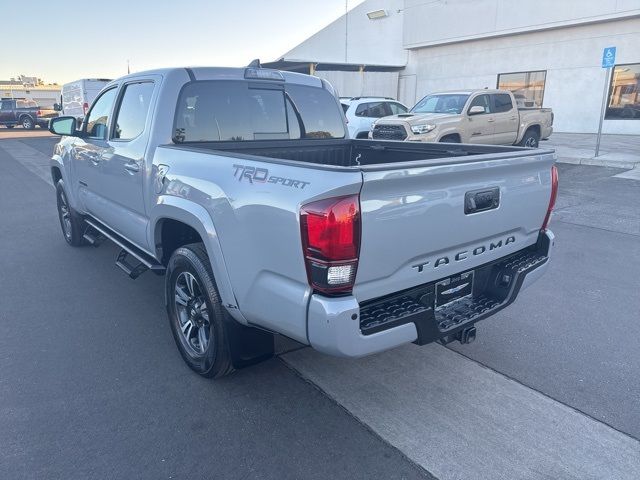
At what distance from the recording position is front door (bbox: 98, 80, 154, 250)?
3830 mm

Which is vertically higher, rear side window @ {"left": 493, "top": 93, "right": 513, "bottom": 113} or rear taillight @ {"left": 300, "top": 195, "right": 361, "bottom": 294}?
rear side window @ {"left": 493, "top": 93, "right": 513, "bottom": 113}

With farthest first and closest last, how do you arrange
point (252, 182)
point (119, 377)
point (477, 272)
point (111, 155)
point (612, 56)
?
1. point (612, 56)
2. point (111, 155)
3. point (119, 377)
4. point (477, 272)
5. point (252, 182)

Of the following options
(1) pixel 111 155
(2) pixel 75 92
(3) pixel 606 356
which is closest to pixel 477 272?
(3) pixel 606 356

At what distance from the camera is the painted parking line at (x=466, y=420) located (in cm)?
252

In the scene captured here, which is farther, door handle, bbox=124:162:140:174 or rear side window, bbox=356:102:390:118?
rear side window, bbox=356:102:390:118

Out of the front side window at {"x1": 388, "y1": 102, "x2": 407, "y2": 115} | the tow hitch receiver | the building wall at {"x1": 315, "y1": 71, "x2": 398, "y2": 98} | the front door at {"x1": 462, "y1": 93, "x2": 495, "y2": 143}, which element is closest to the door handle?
the tow hitch receiver

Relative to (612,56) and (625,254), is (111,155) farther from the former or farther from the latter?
(612,56)

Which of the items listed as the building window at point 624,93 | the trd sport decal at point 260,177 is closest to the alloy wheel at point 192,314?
the trd sport decal at point 260,177

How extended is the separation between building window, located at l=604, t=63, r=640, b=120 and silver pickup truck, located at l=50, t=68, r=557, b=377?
63.0 ft

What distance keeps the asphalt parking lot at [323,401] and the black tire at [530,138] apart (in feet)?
32.9

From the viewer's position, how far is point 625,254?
598 centimetres

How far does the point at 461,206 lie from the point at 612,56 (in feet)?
39.5

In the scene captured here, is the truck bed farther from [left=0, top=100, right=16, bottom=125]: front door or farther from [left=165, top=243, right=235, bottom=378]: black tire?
[left=0, top=100, right=16, bottom=125]: front door

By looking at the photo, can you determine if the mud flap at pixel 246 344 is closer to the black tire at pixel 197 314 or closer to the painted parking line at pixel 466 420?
the black tire at pixel 197 314
